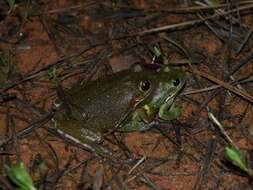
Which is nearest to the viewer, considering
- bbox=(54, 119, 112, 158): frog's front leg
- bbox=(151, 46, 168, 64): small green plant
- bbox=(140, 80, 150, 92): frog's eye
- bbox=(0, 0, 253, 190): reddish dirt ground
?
bbox=(0, 0, 253, 190): reddish dirt ground

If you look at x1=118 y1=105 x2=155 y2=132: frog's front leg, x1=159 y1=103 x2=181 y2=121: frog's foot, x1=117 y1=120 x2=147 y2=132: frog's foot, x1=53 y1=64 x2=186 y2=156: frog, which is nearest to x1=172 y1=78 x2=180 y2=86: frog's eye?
x1=53 y1=64 x2=186 y2=156: frog

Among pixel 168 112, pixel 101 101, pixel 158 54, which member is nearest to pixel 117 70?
pixel 158 54

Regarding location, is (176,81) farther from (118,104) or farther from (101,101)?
(101,101)

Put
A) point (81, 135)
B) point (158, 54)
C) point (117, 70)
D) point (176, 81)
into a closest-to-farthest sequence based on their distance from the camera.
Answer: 1. point (81, 135)
2. point (176, 81)
3. point (158, 54)
4. point (117, 70)

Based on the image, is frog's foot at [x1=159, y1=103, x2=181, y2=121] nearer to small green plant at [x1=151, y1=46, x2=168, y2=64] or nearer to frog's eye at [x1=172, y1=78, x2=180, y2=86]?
frog's eye at [x1=172, y1=78, x2=180, y2=86]

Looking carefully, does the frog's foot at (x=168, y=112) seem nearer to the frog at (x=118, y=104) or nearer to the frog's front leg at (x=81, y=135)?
the frog at (x=118, y=104)

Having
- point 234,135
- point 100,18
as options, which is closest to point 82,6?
point 100,18

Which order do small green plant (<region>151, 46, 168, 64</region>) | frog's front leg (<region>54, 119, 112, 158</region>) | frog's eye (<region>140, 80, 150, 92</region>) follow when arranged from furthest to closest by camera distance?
small green plant (<region>151, 46, 168, 64</region>) < frog's eye (<region>140, 80, 150, 92</region>) < frog's front leg (<region>54, 119, 112, 158</region>)

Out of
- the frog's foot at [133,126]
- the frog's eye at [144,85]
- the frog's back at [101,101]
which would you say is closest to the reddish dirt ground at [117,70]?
the frog's foot at [133,126]
